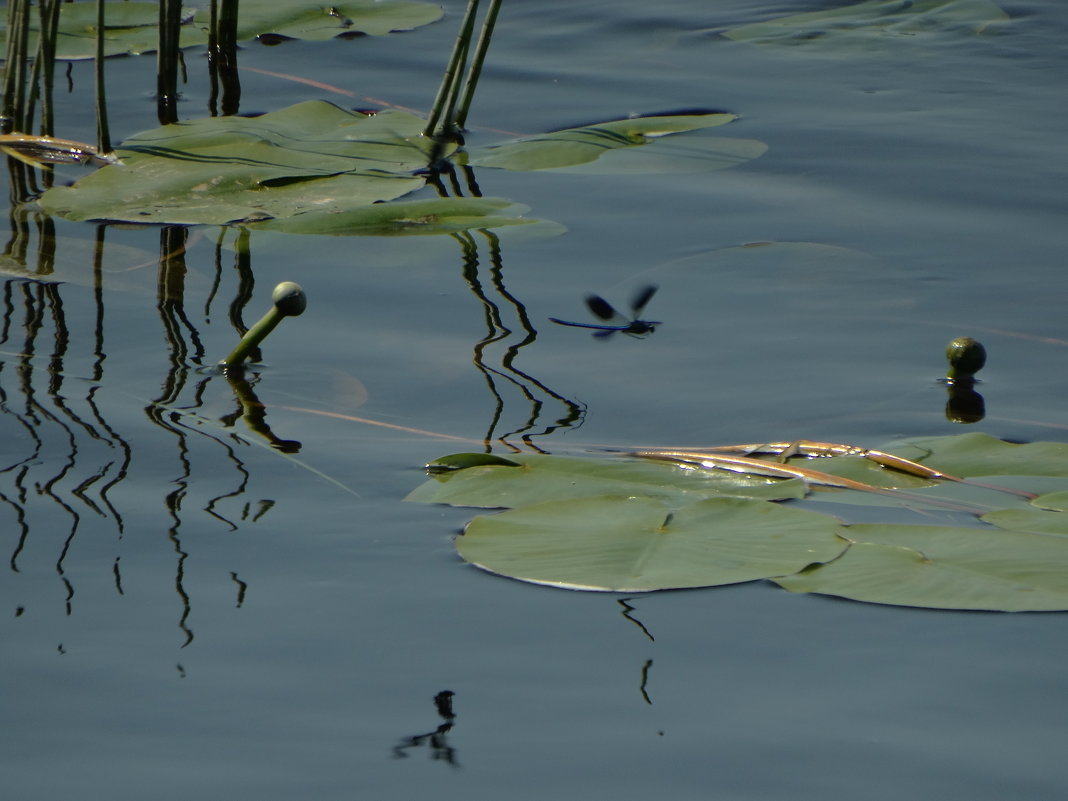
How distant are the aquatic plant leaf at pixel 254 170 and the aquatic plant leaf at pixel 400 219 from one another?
51 mm

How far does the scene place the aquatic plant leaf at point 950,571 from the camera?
1.31 m

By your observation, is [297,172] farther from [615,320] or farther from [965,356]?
[965,356]

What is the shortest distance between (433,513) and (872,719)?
604mm

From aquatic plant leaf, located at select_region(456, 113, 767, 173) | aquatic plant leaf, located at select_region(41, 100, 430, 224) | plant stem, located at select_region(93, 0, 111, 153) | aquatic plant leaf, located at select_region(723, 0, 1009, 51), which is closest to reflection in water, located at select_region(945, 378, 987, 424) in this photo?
aquatic plant leaf, located at select_region(456, 113, 767, 173)

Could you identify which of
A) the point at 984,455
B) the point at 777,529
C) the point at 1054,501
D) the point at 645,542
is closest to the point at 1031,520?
the point at 1054,501

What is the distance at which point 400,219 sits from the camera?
2607mm

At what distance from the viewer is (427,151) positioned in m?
3.09

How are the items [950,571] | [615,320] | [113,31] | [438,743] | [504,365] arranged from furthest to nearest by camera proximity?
[113,31]
[615,320]
[504,365]
[950,571]
[438,743]

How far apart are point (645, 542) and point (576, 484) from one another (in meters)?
0.18

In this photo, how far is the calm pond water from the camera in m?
1.17

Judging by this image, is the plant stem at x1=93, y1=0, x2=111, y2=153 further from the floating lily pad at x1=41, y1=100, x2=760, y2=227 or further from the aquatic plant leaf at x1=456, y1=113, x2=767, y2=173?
the aquatic plant leaf at x1=456, y1=113, x2=767, y2=173

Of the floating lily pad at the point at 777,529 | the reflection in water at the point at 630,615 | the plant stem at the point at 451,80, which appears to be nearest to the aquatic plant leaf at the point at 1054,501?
the floating lily pad at the point at 777,529

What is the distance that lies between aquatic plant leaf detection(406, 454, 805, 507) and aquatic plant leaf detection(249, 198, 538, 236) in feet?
3.32

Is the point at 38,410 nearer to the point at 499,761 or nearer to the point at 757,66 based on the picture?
the point at 499,761
